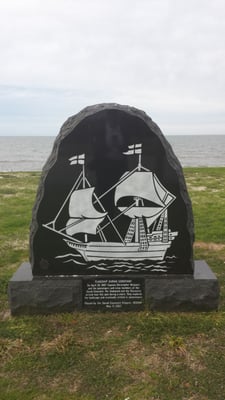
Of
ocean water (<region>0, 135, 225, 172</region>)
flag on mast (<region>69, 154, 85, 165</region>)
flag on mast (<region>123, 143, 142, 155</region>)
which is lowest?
ocean water (<region>0, 135, 225, 172</region>)

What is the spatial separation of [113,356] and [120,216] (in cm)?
168

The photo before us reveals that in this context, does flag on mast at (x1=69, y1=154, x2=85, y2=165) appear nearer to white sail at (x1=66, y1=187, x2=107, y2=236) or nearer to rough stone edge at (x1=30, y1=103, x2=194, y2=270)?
rough stone edge at (x1=30, y1=103, x2=194, y2=270)

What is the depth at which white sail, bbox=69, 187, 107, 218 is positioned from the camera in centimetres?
520

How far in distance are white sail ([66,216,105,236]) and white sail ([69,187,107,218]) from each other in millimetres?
50

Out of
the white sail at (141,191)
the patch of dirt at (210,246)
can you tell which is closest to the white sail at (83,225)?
the white sail at (141,191)

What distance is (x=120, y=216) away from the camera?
5.25 meters

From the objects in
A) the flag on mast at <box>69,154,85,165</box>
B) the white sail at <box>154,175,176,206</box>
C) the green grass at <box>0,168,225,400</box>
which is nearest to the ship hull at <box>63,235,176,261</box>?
the white sail at <box>154,175,176,206</box>

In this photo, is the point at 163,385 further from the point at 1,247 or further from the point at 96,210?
the point at 1,247

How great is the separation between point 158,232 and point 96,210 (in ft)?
2.67

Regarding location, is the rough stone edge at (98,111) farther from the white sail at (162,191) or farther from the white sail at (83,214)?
the white sail at (83,214)

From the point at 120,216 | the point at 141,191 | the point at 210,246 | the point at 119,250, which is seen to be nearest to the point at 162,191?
the point at 141,191

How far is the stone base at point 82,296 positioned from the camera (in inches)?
206

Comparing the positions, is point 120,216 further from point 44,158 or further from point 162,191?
point 44,158

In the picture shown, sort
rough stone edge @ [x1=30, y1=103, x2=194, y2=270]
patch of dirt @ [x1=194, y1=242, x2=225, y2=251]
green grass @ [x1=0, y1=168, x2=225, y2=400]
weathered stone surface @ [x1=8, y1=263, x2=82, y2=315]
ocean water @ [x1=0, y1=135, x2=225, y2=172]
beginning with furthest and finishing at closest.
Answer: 1. ocean water @ [x1=0, y1=135, x2=225, y2=172]
2. patch of dirt @ [x1=194, y1=242, x2=225, y2=251]
3. weathered stone surface @ [x1=8, y1=263, x2=82, y2=315]
4. rough stone edge @ [x1=30, y1=103, x2=194, y2=270]
5. green grass @ [x1=0, y1=168, x2=225, y2=400]
